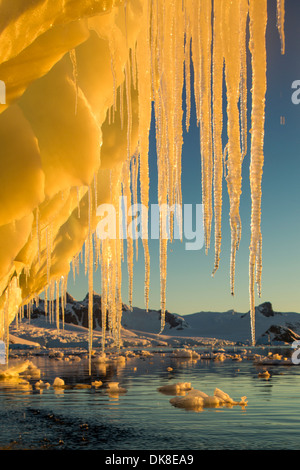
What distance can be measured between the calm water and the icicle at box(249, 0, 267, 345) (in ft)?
44.9

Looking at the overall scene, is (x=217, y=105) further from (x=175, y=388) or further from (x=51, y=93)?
(x=175, y=388)

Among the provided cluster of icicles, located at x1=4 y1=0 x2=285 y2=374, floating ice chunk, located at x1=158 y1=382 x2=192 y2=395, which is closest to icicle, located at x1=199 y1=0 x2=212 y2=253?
cluster of icicles, located at x1=4 y1=0 x2=285 y2=374

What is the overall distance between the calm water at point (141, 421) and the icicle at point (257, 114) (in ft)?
44.9

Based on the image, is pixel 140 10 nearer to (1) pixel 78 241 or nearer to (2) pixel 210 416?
(1) pixel 78 241

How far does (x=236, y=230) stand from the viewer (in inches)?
109

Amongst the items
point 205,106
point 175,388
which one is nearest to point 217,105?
point 205,106

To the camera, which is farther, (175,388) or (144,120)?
(175,388)

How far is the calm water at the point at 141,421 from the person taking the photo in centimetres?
1537

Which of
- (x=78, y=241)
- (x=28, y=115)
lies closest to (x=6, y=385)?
(x=78, y=241)

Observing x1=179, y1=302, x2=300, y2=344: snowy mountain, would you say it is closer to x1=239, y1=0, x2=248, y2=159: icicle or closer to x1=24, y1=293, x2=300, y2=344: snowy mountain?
x1=24, y1=293, x2=300, y2=344: snowy mountain

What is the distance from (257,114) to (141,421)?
18.1 m

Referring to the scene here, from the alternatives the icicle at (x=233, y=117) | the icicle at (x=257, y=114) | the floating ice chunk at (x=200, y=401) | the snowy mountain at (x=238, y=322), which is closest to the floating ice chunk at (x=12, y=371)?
the floating ice chunk at (x=200, y=401)

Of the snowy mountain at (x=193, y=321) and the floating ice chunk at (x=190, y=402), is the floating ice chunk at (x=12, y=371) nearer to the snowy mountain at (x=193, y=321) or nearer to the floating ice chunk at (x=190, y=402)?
the floating ice chunk at (x=190, y=402)

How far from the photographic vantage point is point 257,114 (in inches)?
104
